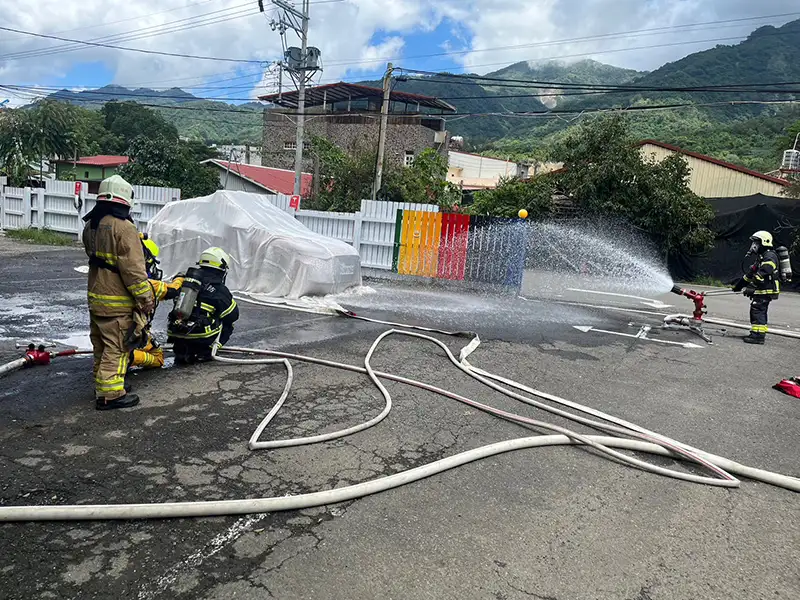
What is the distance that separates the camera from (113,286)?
13.8 ft

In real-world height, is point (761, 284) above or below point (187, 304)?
above

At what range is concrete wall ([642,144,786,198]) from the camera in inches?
894

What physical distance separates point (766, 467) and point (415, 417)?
250 cm

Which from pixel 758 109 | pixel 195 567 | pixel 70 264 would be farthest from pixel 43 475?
pixel 758 109

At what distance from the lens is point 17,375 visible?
484 cm

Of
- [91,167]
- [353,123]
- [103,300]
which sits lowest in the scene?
[103,300]

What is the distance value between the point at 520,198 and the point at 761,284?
12227 mm

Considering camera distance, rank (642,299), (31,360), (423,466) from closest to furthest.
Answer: (423,466) < (31,360) < (642,299)

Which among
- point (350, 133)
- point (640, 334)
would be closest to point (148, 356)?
point (640, 334)

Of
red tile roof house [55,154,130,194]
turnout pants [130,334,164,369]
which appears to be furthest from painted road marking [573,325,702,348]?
red tile roof house [55,154,130,194]

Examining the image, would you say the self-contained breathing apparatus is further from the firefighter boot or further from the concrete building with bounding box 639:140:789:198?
the concrete building with bounding box 639:140:789:198

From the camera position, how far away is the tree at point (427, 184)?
66.5 feet

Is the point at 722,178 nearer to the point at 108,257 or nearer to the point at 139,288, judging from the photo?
the point at 139,288

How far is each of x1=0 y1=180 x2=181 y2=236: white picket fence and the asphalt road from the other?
35.2 ft
